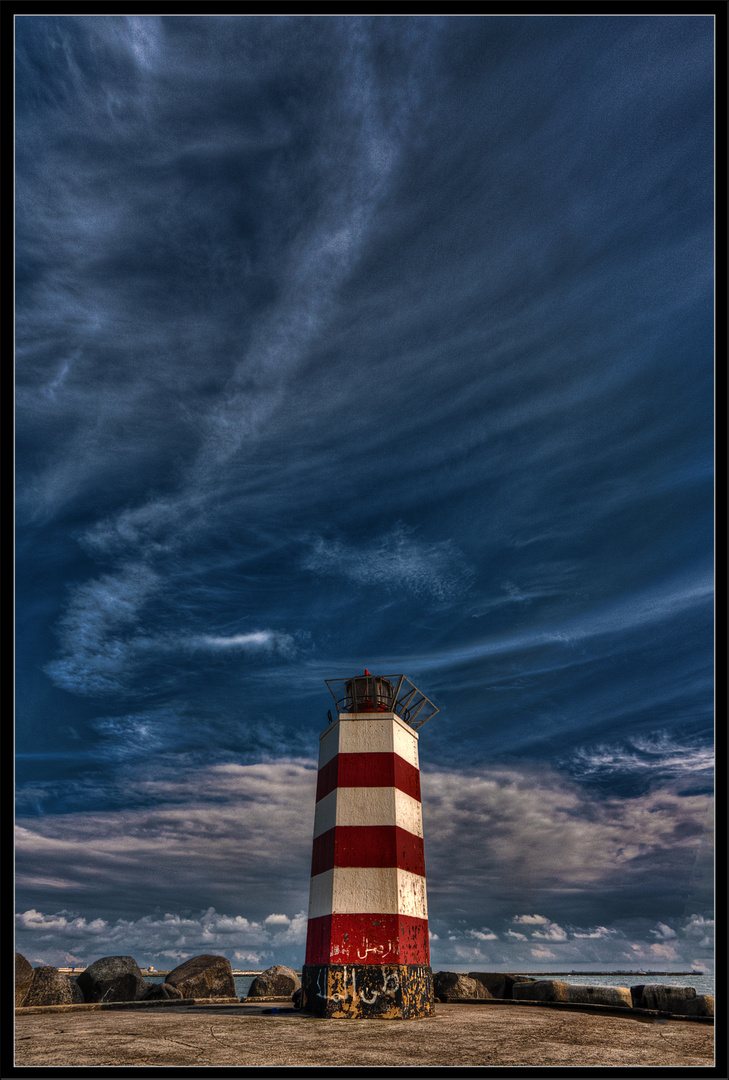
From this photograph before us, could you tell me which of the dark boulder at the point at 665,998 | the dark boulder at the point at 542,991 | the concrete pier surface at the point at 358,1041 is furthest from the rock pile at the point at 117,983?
the dark boulder at the point at 665,998

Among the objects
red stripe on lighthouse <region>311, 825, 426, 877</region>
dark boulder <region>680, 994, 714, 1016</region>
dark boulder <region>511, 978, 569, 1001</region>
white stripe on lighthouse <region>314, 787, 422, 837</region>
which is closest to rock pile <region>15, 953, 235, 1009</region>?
red stripe on lighthouse <region>311, 825, 426, 877</region>

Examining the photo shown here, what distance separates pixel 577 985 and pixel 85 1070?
1679cm

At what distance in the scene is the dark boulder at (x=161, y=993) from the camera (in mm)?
20625

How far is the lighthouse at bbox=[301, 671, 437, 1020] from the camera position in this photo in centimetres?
1540

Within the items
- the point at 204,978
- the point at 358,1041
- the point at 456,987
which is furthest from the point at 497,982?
the point at 358,1041

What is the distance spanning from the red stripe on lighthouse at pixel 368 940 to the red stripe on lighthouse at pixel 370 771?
3.17 meters

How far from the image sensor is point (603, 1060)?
28.2 ft

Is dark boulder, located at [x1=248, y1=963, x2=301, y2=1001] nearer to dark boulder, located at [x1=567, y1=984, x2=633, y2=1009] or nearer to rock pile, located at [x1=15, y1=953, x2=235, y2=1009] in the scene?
rock pile, located at [x1=15, y1=953, x2=235, y2=1009]

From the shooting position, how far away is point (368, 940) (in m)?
15.8

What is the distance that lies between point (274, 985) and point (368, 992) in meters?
11.6

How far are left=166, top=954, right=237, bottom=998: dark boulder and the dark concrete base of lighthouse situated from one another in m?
8.96

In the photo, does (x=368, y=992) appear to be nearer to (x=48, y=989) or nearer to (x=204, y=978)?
(x=48, y=989)

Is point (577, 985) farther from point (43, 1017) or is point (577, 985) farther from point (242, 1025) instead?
point (43, 1017)
